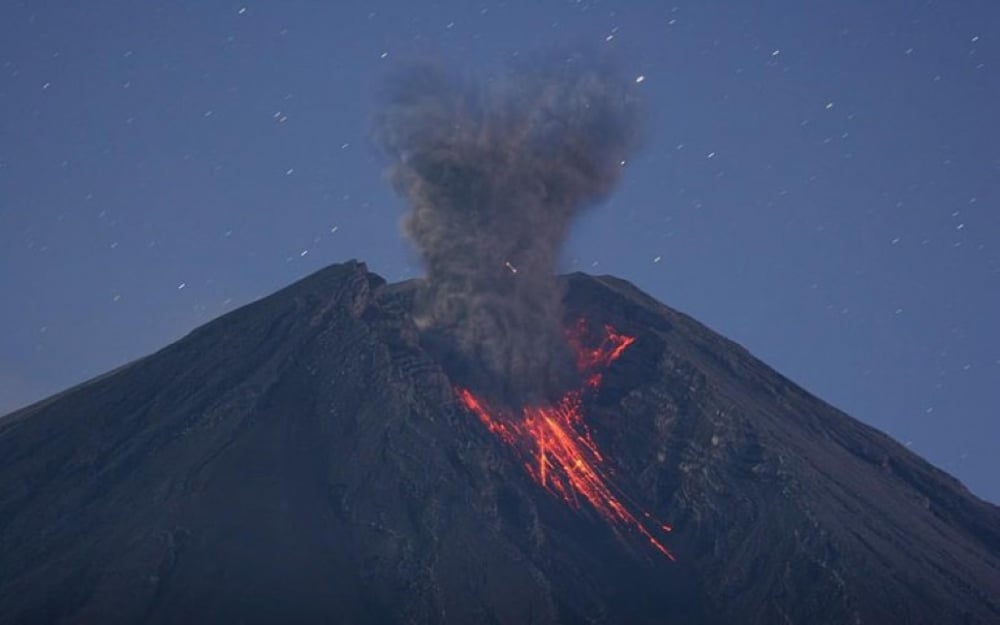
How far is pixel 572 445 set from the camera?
3935 inches

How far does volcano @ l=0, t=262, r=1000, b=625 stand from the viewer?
75.3 metres

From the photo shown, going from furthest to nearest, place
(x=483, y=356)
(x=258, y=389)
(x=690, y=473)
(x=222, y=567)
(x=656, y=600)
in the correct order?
(x=483, y=356) → (x=690, y=473) → (x=258, y=389) → (x=656, y=600) → (x=222, y=567)

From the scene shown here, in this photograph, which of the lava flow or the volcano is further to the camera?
the lava flow

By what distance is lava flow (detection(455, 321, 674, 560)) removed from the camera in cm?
9281

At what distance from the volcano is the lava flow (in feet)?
0.70

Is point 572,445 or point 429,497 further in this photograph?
point 572,445

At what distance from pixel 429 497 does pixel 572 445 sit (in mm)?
18707

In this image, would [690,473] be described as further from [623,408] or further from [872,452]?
[872,452]

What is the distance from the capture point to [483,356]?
342 feet

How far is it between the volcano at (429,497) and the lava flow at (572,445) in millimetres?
214

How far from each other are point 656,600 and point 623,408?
67.3 feet

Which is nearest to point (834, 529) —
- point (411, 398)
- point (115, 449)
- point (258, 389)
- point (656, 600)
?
point (656, 600)

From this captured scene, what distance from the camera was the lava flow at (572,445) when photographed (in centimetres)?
9281

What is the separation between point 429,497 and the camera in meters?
83.4
